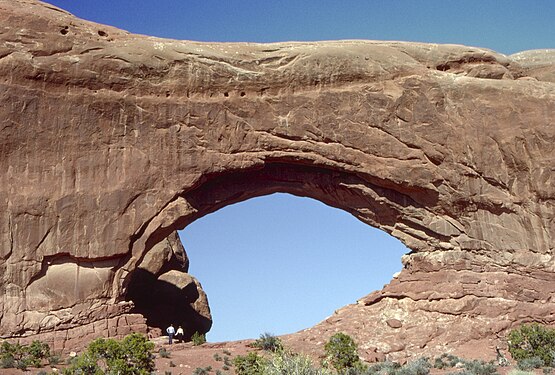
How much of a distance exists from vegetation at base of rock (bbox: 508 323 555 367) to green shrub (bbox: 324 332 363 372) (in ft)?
16.7

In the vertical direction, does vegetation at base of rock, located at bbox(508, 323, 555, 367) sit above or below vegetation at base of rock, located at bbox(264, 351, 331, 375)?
above

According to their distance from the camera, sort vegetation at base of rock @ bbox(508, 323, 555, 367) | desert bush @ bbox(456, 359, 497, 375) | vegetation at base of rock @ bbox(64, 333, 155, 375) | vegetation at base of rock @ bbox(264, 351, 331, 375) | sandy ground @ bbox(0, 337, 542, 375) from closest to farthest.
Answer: vegetation at base of rock @ bbox(264, 351, 331, 375), vegetation at base of rock @ bbox(64, 333, 155, 375), desert bush @ bbox(456, 359, 497, 375), sandy ground @ bbox(0, 337, 542, 375), vegetation at base of rock @ bbox(508, 323, 555, 367)

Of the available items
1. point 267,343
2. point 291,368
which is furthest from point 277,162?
point 291,368

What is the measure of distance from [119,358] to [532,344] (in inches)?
516

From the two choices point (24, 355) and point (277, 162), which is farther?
point (277, 162)

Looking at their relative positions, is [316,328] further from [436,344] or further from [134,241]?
[134,241]

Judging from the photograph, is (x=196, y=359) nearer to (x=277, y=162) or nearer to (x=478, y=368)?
(x=277, y=162)

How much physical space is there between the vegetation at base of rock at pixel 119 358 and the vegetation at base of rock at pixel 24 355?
2.61 metres

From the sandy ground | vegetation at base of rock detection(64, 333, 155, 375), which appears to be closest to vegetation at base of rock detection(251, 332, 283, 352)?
the sandy ground

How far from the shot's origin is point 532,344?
2723 cm

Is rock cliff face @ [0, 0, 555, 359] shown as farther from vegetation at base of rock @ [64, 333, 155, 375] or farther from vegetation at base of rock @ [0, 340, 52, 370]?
vegetation at base of rock @ [64, 333, 155, 375]

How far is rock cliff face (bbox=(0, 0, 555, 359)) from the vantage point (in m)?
29.7

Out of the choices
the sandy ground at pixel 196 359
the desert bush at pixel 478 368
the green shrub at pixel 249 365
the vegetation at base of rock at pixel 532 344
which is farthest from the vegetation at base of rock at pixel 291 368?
the vegetation at base of rock at pixel 532 344

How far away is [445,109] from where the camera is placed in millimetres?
32469
